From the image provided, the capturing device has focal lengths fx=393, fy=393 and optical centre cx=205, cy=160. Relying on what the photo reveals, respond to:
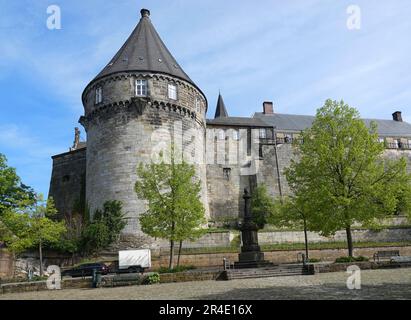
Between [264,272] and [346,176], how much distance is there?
6.93 metres

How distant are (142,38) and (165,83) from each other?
6799 millimetres

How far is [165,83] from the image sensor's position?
3272 cm

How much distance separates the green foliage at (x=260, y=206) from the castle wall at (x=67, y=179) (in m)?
17.1

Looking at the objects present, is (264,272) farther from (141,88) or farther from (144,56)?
(144,56)

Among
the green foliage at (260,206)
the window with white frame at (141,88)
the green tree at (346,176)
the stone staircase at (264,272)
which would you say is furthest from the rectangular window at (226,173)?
the stone staircase at (264,272)

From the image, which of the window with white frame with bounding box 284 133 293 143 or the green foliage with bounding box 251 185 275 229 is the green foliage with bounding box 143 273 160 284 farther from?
the window with white frame with bounding box 284 133 293 143

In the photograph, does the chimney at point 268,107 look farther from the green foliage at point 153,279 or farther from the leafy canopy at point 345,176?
the green foliage at point 153,279

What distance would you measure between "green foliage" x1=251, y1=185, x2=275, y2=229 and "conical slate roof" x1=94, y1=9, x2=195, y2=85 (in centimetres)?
1312

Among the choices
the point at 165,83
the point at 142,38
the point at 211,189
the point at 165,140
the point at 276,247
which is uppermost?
the point at 142,38

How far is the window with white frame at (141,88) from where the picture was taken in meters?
32.0

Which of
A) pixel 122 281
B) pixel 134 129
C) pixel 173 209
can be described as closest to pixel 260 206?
pixel 134 129

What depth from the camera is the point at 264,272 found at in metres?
16.6
